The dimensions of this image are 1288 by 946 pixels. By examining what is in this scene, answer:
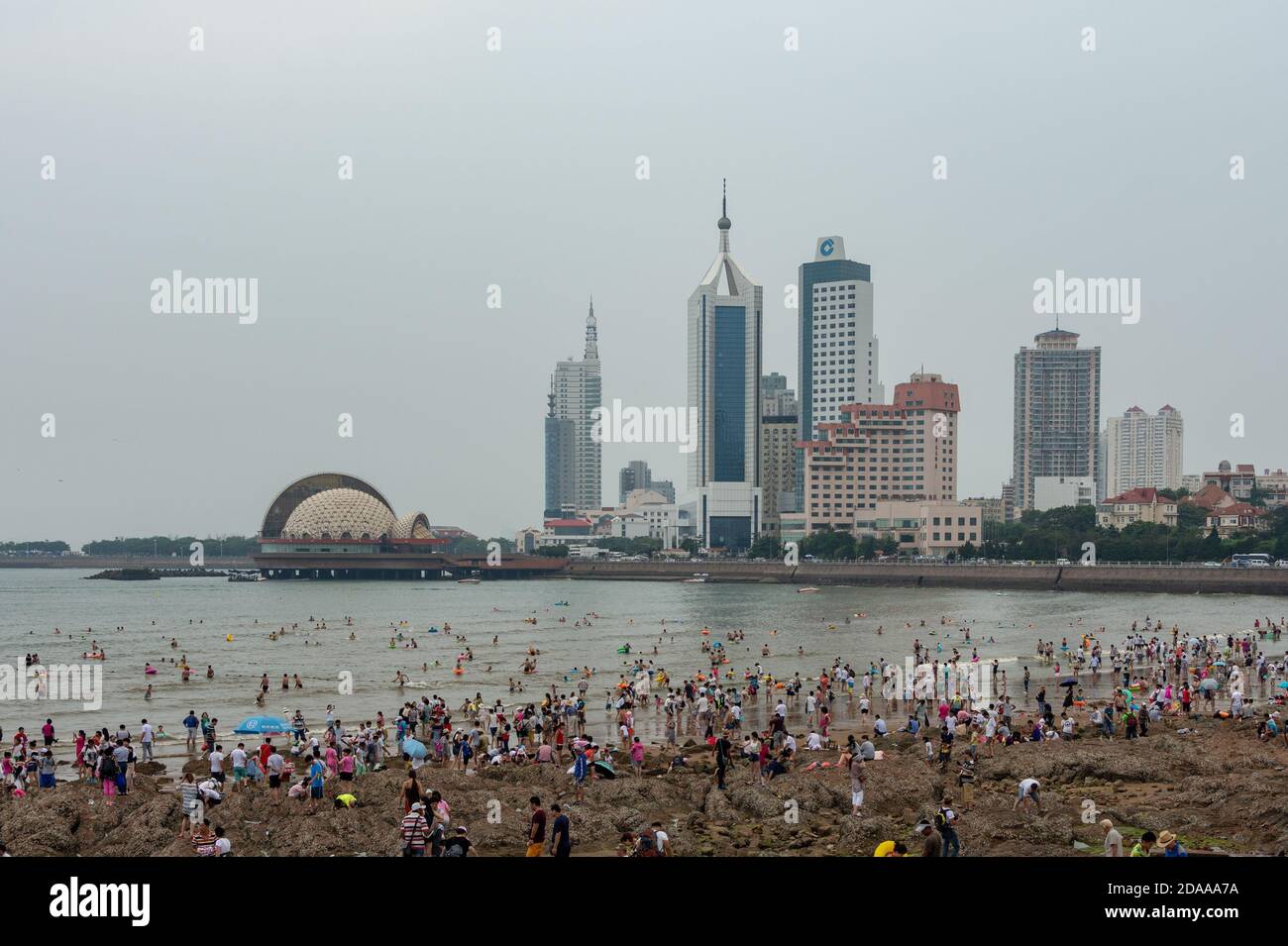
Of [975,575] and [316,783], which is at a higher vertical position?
[316,783]

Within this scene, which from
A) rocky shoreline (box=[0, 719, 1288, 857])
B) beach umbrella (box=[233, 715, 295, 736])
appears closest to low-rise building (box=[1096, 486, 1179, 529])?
rocky shoreline (box=[0, 719, 1288, 857])

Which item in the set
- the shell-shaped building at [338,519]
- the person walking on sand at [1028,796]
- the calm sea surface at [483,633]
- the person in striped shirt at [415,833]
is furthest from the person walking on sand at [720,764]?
the shell-shaped building at [338,519]

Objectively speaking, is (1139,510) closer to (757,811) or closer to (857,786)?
(857,786)

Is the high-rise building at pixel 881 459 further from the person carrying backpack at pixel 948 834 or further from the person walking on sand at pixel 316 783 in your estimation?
the person carrying backpack at pixel 948 834

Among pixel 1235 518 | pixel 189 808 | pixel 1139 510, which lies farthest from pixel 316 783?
pixel 1139 510

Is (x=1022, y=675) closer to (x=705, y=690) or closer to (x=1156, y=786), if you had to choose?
(x=705, y=690)

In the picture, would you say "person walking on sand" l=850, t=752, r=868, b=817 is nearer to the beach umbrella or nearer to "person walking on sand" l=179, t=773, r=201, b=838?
"person walking on sand" l=179, t=773, r=201, b=838
